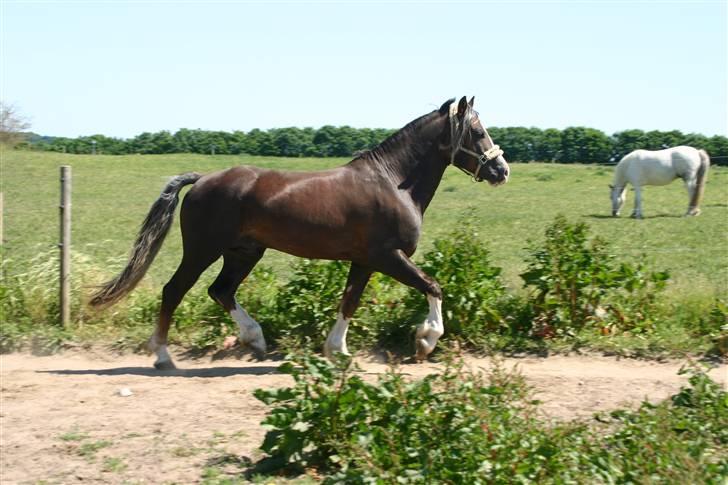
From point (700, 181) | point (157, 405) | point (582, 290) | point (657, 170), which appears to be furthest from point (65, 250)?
point (657, 170)

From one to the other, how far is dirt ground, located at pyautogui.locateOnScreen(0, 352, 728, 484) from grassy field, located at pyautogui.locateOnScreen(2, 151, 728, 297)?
7.01ft

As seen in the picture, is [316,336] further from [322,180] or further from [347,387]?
[347,387]

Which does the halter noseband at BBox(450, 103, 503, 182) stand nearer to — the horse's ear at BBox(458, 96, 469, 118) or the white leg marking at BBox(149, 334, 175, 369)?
the horse's ear at BBox(458, 96, 469, 118)

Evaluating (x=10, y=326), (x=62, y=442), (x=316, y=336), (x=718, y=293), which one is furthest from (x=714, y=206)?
(x=62, y=442)

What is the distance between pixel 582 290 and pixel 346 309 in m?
2.43

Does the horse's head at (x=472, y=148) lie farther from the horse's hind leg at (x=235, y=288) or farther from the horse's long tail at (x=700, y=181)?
the horse's long tail at (x=700, y=181)

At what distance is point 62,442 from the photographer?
560cm

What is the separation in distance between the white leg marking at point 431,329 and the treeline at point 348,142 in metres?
26.1

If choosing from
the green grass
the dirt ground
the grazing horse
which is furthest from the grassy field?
the dirt ground

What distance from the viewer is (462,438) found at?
173 inches

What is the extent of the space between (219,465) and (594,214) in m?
18.9

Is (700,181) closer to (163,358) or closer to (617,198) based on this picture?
(617,198)

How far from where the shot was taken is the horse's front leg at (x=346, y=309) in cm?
772

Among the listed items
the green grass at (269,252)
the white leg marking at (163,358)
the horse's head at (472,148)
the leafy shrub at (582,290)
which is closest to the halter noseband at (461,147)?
the horse's head at (472,148)
